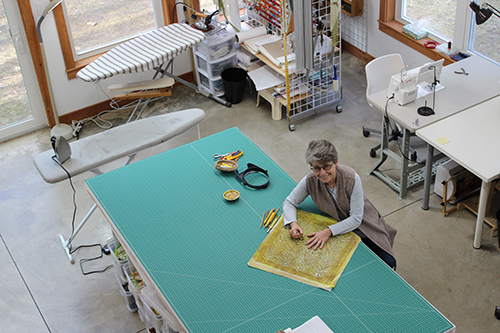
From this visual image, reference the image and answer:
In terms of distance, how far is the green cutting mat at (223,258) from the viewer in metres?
2.20

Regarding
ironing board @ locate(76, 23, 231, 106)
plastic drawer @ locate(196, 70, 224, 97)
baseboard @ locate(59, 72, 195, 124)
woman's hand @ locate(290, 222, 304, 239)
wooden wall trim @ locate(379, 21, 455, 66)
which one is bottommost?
baseboard @ locate(59, 72, 195, 124)

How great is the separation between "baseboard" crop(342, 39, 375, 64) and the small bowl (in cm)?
331

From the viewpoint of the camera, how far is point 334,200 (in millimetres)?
2682

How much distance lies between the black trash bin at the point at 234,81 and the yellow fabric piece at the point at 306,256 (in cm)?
274

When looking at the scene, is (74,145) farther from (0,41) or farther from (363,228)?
(363,228)

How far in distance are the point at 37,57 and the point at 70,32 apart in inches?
14.9

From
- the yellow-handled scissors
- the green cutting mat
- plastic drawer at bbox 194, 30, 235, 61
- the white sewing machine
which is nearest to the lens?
the green cutting mat

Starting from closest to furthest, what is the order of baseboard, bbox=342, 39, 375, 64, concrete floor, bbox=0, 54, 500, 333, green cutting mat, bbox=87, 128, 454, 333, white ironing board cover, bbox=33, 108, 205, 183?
green cutting mat, bbox=87, 128, 454, 333 → concrete floor, bbox=0, 54, 500, 333 → white ironing board cover, bbox=33, 108, 205, 183 → baseboard, bbox=342, 39, 375, 64

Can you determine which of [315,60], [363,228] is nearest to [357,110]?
[315,60]

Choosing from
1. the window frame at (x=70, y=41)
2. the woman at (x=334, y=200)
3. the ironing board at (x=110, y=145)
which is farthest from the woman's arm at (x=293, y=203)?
the window frame at (x=70, y=41)

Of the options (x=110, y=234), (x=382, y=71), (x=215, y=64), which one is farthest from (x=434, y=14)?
(x=110, y=234)

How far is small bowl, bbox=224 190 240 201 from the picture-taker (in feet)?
9.27

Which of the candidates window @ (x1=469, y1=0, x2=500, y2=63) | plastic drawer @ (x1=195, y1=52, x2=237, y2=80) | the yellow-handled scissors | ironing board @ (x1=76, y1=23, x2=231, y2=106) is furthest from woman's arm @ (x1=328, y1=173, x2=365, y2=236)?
plastic drawer @ (x1=195, y1=52, x2=237, y2=80)

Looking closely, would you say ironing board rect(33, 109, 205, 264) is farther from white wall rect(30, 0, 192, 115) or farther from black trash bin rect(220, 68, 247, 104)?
white wall rect(30, 0, 192, 115)
